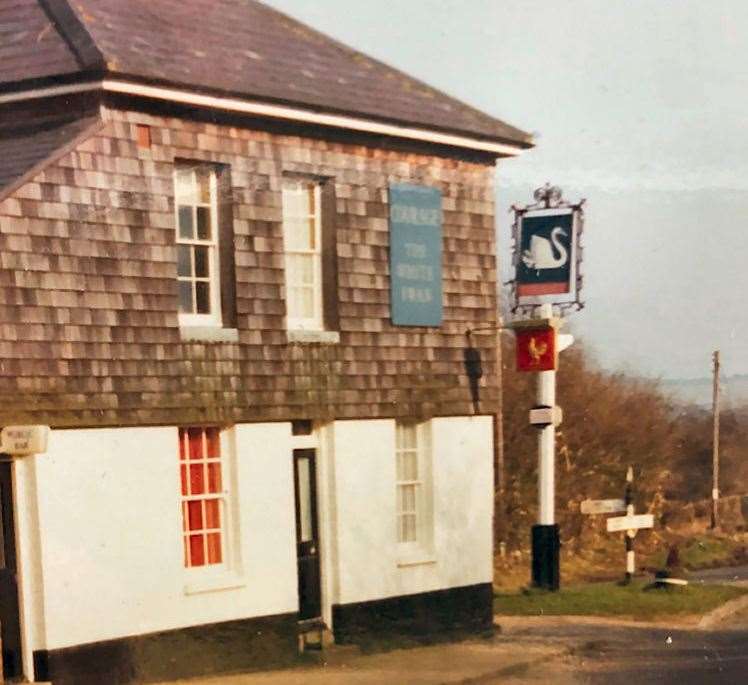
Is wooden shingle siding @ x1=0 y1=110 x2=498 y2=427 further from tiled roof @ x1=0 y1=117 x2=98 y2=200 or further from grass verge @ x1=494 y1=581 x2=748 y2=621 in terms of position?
grass verge @ x1=494 y1=581 x2=748 y2=621

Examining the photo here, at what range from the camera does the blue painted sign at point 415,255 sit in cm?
1672

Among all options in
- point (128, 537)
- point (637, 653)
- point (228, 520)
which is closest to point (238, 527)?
point (228, 520)

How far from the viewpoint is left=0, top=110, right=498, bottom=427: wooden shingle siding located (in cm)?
1277

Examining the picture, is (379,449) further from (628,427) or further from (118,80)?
(628,427)

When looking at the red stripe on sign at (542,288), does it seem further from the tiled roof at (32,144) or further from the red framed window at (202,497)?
the tiled roof at (32,144)

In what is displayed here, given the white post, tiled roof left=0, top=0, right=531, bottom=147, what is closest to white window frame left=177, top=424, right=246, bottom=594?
tiled roof left=0, top=0, right=531, bottom=147

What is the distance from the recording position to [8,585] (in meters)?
12.6

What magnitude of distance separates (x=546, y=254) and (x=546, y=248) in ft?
0.29

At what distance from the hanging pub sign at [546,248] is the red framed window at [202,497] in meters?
6.86

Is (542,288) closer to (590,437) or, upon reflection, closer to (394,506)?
(394,506)

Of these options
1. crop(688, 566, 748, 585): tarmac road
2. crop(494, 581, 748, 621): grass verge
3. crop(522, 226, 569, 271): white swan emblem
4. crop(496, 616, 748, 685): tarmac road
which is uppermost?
crop(522, 226, 569, 271): white swan emblem

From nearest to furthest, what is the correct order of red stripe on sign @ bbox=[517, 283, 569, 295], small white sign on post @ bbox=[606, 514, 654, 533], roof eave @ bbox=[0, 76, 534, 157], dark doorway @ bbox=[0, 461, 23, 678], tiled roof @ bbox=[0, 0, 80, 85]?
dark doorway @ bbox=[0, 461, 23, 678], roof eave @ bbox=[0, 76, 534, 157], tiled roof @ bbox=[0, 0, 80, 85], red stripe on sign @ bbox=[517, 283, 569, 295], small white sign on post @ bbox=[606, 514, 654, 533]

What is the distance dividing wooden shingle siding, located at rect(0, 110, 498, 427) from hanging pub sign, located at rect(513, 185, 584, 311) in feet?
7.22

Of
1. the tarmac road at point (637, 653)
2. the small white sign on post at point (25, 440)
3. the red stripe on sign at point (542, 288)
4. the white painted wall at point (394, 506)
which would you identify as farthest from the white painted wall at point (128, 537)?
the red stripe on sign at point (542, 288)
